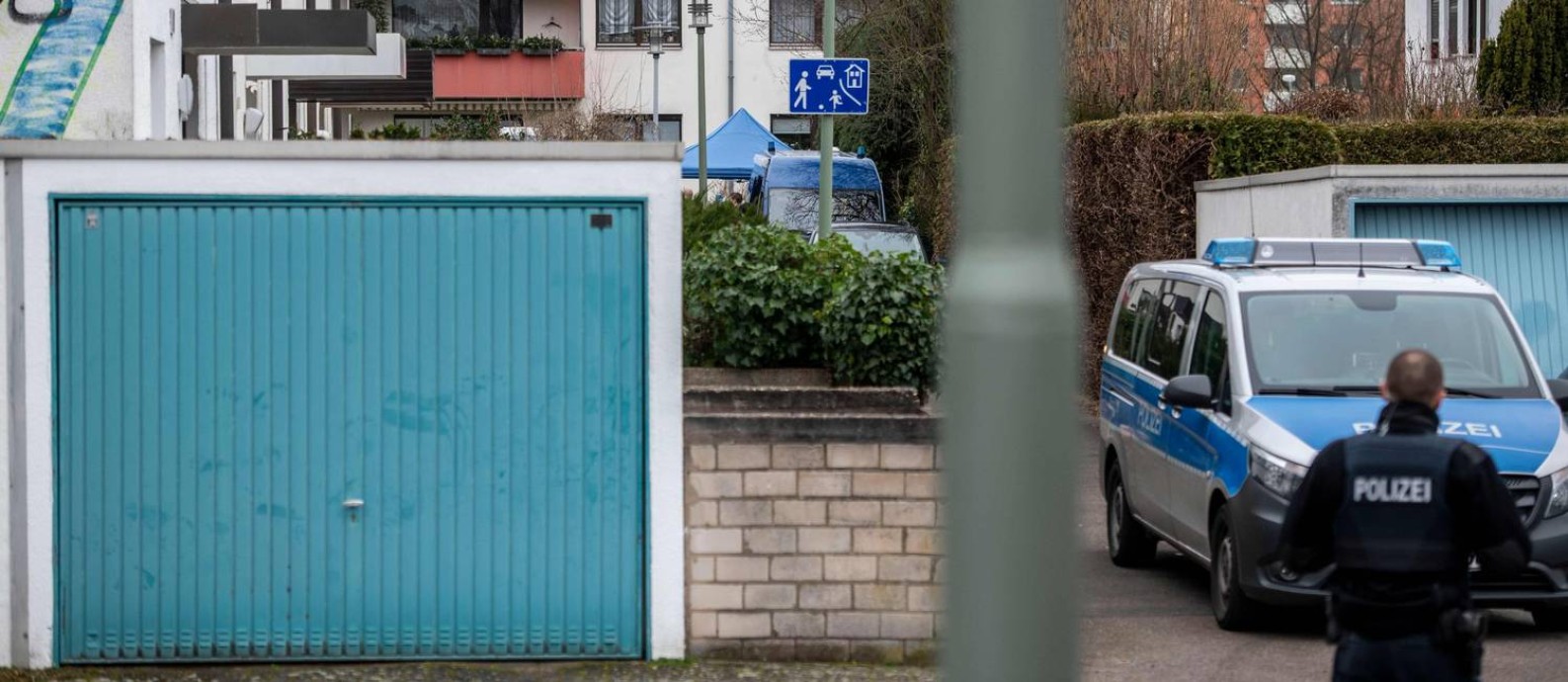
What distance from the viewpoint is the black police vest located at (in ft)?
17.5

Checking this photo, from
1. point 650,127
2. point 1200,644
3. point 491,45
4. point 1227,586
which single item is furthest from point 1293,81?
point 1200,644

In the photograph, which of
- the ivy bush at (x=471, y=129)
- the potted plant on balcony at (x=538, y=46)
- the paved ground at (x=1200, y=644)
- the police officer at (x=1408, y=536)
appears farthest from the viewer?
the potted plant on balcony at (x=538, y=46)

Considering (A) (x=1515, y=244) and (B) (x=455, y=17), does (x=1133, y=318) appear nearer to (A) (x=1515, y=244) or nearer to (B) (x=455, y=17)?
(A) (x=1515, y=244)

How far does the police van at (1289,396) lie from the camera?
9031 mm

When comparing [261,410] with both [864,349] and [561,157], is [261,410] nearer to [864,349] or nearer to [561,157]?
[561,157]

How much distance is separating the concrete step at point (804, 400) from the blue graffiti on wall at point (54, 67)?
22.3 feet

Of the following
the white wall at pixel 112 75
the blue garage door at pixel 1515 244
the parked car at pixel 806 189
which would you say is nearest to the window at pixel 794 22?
the parked car at pixel 806 189

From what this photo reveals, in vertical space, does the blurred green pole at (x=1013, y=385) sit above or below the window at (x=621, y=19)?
below

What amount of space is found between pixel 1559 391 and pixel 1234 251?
199cm

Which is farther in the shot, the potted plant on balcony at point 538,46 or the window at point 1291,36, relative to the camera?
the window at point 1291,36

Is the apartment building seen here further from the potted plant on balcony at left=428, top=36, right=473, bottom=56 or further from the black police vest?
the black police vest

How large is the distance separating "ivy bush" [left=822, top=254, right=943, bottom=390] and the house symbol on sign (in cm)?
787

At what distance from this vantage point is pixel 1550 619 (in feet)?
32.0

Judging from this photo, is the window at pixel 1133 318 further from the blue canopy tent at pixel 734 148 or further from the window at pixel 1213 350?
the blue canopy tent at pixel 734 148
